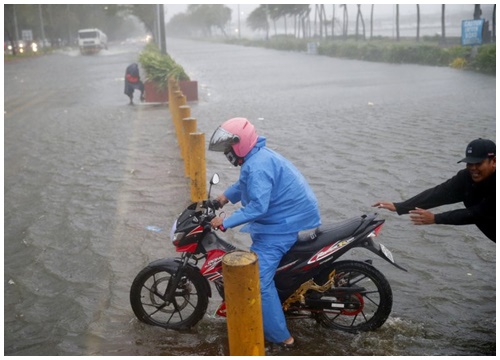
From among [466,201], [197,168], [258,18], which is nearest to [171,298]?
[466,201]

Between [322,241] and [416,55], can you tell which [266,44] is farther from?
[322,241]

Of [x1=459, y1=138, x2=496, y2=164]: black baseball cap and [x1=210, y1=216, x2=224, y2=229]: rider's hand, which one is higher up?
[x1=459, y1=138, x2=496, y2=164]: black baseball cap

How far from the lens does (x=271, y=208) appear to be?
363 cm

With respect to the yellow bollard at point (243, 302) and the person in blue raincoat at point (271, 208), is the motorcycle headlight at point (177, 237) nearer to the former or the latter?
the person in blue raincoat at point (271, 208)

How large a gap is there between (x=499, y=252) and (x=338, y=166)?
500 centimetres

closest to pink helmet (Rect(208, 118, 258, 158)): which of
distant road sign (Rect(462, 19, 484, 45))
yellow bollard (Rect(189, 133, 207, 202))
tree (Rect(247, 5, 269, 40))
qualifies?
yellow bollard (Rect(189, 133, 207, 202))

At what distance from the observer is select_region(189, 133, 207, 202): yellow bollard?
6672 mm

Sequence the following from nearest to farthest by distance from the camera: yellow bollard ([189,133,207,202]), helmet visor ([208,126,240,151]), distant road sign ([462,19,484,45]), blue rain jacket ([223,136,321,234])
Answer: blue rain jacket ([223,136,321,234]) < helmet visor ([208,126,240,151]) < yellow bollard ([189,133,207,202]) < distant road sign ([462,19,484,45])

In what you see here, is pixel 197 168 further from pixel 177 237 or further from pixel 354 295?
pixel 354 295

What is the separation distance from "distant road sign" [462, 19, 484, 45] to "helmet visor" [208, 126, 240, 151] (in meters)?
23.6

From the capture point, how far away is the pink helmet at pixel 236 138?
357 centimetres

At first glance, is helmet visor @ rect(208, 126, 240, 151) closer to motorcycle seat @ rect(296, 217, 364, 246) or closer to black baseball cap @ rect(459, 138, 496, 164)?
motorcycle seat @ rect(296, 217, 364, 246)

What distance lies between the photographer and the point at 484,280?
15.4ft

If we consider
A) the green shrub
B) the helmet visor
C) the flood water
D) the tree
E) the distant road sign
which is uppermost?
the tree
